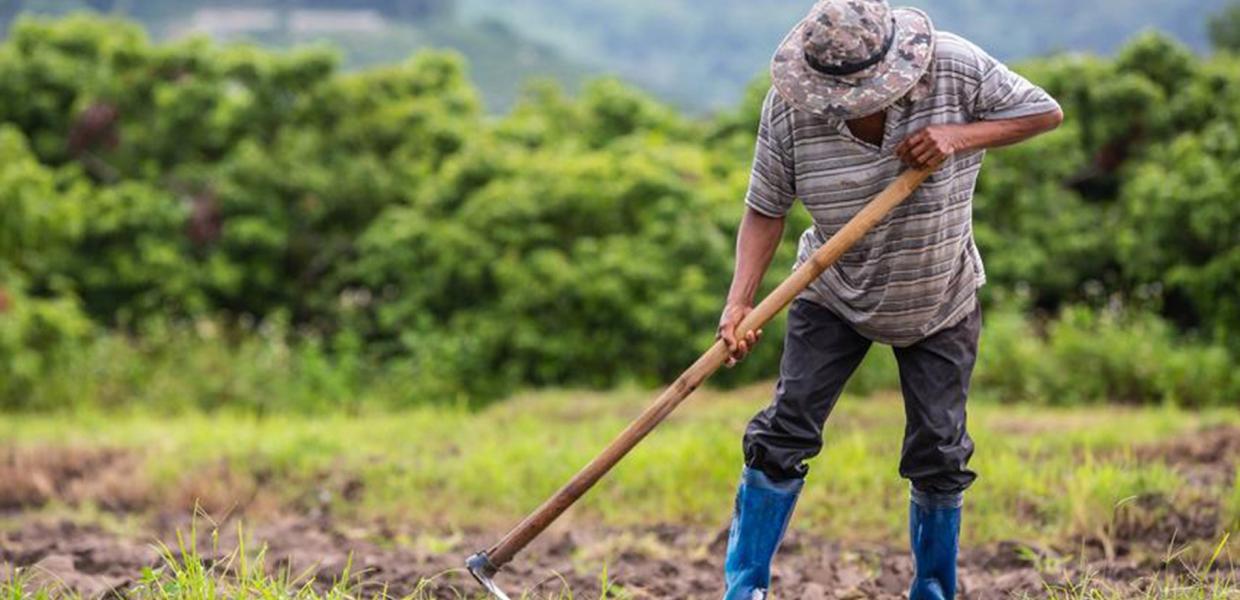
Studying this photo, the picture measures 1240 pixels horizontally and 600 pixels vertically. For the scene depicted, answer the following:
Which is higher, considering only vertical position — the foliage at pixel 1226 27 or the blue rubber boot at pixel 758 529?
the blue rubber boot at pixel 758 529

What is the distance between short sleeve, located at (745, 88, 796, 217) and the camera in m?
4.12

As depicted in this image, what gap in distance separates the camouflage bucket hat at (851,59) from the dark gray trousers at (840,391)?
723mm

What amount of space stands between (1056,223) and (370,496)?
304 inches

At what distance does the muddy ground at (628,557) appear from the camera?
514 cm

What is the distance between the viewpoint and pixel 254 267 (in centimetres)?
1445

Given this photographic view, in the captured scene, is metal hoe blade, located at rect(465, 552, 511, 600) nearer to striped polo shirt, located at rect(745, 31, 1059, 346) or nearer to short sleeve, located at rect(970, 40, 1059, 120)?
striped polo shirt, located at rect(745, 31, 1059, 346)

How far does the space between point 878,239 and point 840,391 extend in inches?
17.9

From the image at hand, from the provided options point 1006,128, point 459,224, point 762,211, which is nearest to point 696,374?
point 762,211

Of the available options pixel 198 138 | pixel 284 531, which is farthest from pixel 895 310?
pixel 198 138

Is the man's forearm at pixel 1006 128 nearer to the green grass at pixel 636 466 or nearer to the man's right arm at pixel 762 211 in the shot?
the man's right arm at pixel 762 211

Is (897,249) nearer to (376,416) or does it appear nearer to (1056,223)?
(376,416)

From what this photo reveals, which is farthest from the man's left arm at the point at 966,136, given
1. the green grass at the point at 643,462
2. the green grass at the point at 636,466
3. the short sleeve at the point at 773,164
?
the green grass at the point at 643,462

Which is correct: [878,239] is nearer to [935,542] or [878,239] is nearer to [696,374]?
[696,374]

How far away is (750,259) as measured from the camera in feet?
14.3
